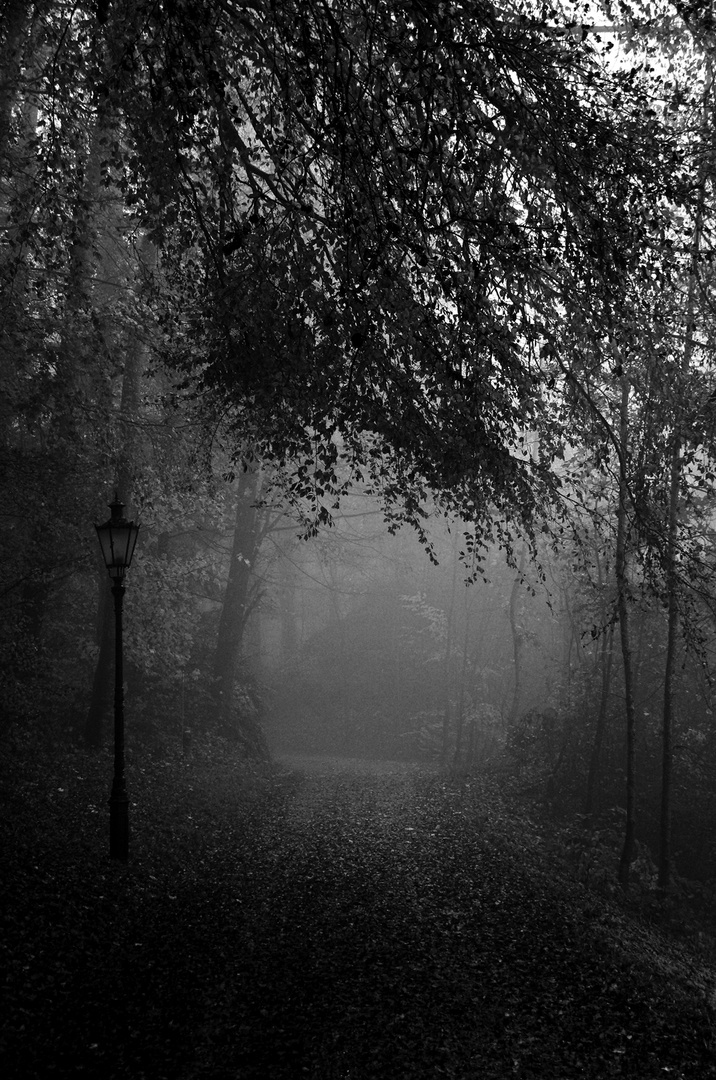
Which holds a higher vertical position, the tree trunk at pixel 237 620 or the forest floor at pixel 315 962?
the tree trunk at pixel 237 620

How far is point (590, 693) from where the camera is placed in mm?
17781

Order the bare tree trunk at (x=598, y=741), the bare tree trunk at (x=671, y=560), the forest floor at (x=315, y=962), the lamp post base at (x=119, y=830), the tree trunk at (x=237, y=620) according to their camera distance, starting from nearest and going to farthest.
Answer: the forest floor at (x=315, y=962), the bare tree trunk at (x=671, y=560), the lamp post base at (x=119, y=830), the bare tree trunk at (x=598, y=741), the tree trunk at (x=237, y=620)

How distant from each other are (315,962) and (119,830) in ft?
11.9

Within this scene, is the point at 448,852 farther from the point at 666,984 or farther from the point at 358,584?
the point at 358,584

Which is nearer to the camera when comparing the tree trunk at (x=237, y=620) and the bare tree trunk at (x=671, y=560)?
the bare tree trunk at (x=671, y=560)

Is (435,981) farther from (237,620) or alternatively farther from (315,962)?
(237,620)

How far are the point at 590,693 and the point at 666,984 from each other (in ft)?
36.5

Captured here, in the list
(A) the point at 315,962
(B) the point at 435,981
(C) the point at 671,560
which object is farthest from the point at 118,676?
(C) the point at 671,560

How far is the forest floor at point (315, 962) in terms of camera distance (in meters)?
4.95

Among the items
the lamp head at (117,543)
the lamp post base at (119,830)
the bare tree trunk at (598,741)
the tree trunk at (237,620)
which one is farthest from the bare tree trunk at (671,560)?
the tree trunk at (237,620)

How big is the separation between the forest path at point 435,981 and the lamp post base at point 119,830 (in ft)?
5.38

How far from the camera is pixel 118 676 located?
364 inches

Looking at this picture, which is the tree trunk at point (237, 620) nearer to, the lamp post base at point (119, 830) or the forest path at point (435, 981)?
the forest path at point (435, 981)

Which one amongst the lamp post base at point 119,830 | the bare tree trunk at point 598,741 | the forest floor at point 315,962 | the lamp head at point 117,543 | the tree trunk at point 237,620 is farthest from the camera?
the tree trunk at point 237,620
